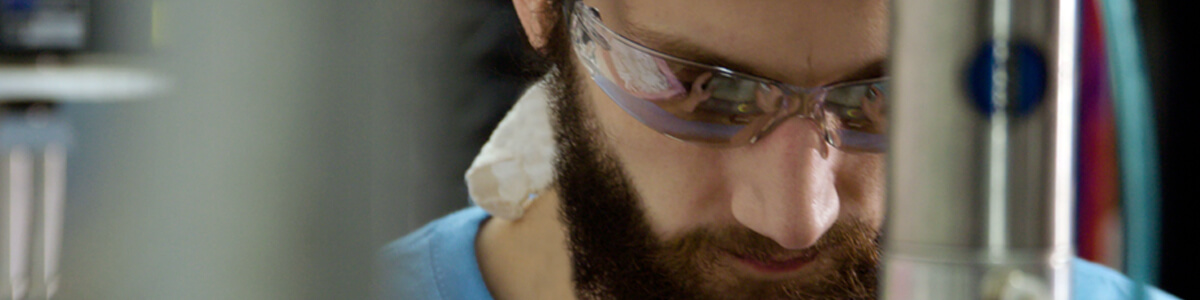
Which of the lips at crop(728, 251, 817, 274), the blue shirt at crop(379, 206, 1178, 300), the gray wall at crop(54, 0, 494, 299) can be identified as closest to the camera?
the gray wall at crop(54, 0, 494, 299)

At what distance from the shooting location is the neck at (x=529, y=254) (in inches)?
24.5

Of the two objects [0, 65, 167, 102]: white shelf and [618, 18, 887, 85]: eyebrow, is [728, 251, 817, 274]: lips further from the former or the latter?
[0, 65, 167, 102]: white shelf

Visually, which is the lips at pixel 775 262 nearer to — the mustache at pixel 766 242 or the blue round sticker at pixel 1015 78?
the mustache at pixel 766 242

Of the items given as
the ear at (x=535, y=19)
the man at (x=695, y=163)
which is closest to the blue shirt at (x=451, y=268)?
the man at (x=695, y=163)

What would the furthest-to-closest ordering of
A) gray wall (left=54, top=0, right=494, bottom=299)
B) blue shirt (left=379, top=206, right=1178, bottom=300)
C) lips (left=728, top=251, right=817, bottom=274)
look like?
1. lips (left=728, top=251, right=817, bottom=274)
2. blue shirt (left=379, top=206, right=1178, bottom=300)
3. gray wall (left=54, top=0, right=494, bottom=299)

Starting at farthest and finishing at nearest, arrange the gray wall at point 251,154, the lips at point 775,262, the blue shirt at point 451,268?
the lips at point 775,262
the blue shirt at point 451,268
the gray wall at point 251,154

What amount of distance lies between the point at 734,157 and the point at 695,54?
0.23 ft

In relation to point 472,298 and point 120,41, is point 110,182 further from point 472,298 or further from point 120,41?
point 472,298

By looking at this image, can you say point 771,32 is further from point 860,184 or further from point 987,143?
point 987,143

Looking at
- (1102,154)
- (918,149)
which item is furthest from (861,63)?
(918,149)

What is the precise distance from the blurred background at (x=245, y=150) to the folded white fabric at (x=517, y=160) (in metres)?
0.34

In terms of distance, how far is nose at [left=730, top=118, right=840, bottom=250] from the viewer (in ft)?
1.93

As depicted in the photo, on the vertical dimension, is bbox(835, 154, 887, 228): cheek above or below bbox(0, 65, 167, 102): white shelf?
below

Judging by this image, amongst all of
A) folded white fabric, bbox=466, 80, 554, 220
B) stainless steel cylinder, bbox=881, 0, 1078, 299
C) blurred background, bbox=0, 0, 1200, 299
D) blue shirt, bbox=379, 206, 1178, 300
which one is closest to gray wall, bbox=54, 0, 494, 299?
blurred background, bbox=0, 0, 1200, 299
